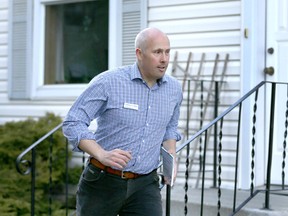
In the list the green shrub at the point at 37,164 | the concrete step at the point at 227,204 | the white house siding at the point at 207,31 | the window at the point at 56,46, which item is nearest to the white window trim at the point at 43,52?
the window at the point at 56,46

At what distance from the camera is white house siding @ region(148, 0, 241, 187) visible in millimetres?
5547

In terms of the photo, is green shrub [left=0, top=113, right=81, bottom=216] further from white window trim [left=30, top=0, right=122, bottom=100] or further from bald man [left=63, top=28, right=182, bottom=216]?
bald man [left=63, top=28, right=182, bottom=216]

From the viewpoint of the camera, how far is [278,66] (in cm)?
537

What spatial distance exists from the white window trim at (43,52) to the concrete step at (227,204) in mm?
1883

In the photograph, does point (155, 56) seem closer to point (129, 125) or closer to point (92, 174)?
point (129, 125)

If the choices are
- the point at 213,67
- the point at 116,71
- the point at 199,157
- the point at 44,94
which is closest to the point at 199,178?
the point at 199,157

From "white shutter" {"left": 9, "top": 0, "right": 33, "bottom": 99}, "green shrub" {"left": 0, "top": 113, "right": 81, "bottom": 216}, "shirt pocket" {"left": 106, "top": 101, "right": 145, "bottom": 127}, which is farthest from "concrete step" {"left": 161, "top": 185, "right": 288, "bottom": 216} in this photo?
"white shutter" {"left": 9, "top": 0, "right": 33, "bottom": 99}

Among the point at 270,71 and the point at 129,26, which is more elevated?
the point at 129,26

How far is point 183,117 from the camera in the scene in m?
5.87

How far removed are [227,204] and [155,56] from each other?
6.90ft

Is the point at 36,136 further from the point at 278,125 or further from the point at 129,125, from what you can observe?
the point at 129,125

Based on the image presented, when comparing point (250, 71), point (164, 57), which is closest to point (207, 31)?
point (250, 71)

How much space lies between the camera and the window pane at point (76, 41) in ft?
21.8

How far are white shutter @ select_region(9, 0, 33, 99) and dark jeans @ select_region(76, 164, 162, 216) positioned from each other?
13.1ft
